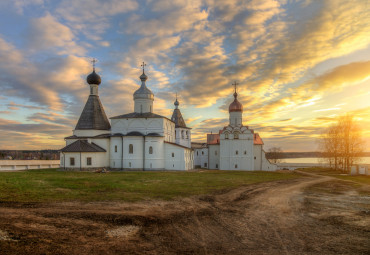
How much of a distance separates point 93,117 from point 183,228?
3295 centimetres

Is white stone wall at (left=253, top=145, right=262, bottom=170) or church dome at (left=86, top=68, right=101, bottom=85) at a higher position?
church dome at (left=86, top=68, right=101, bottom=85)

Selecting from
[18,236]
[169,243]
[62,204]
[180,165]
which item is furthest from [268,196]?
[180,165]

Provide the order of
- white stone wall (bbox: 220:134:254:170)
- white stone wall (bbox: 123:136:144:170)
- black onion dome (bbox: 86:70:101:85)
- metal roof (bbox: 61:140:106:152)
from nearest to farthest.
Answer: metal roof (bbox: 61:140:106:152)
white stone wall (bbox: 123:136:144:170)
black onion dome (bbox: 86:70:101:85)
white stone wall (bbox: 220:134:254:170)

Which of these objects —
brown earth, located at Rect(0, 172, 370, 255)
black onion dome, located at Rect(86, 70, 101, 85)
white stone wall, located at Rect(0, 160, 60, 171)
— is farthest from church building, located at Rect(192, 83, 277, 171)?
brown earth, located at Rect(0, 172, 370, 255)

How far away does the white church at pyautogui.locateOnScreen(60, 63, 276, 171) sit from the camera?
114 feet

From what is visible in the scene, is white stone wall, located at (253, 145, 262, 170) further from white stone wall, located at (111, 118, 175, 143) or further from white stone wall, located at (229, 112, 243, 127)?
white stone wall, located at (111, 118, 175, 143)

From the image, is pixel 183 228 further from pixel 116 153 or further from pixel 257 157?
pixel 257 157

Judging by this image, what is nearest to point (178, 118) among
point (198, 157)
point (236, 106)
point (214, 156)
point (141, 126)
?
point (198, 157)

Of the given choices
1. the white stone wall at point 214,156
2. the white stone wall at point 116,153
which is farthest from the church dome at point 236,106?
the white stone wall at point 116,153

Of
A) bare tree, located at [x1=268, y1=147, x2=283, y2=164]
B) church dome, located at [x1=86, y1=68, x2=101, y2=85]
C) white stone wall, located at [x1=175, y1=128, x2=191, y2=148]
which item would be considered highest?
church dome, located at [x1=86, y1=68, x2=101, y2=85]

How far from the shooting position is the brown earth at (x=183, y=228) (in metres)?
6.73

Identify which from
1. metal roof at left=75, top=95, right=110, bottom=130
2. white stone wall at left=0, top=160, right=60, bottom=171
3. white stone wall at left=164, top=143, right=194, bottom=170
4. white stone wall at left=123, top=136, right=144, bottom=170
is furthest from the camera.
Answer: metal roof at left=75, top=95, right=110, bottom=130

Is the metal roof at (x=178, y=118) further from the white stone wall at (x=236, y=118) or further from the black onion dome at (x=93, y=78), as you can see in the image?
the black onion dome at (x=93, y=78)

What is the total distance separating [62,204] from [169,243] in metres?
6.27
